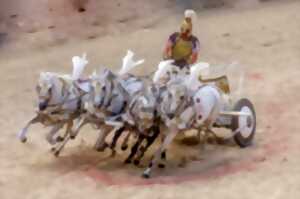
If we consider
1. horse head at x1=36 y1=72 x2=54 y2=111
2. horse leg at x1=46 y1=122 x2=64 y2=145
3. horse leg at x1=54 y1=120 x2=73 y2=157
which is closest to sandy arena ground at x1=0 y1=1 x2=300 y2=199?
horse leg at x1=54 y1=120 x2=73 y2=157

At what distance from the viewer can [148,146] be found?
524cm

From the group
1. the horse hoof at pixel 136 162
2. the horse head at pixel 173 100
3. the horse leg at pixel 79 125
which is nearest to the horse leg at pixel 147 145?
the horse hoof at pixel 136 162

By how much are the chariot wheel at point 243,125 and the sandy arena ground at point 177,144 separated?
0.07m

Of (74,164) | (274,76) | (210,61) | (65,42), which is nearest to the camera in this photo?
(74,164)

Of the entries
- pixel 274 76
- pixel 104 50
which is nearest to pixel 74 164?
pixel 274 76

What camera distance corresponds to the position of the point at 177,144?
5730 millimetres

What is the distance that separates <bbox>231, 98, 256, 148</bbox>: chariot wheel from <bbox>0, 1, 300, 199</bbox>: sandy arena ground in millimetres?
74

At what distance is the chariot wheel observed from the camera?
5.55m

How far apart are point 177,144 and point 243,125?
1.51 feet

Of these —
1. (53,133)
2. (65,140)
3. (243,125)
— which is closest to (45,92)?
(53,133)

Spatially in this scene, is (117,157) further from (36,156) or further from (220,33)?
(220,33)

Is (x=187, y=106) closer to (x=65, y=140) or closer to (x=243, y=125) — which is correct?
(x=243, y=125)

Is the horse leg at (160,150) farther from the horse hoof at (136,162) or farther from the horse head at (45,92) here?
the horse head at (45,92)

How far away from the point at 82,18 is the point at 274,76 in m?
2.73
